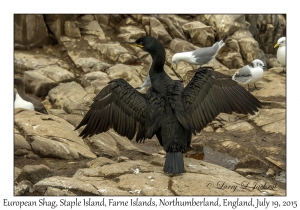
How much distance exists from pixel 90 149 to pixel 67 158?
0.63 m

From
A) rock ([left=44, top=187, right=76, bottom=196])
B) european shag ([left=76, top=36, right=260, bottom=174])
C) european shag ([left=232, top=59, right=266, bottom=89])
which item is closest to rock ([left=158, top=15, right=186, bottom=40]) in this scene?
european shag ([left=232, top=59, right=266, bottom=89])

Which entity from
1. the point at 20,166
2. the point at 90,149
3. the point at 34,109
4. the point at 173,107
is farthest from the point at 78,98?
the point at 173,107

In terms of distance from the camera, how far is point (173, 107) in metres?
6.48

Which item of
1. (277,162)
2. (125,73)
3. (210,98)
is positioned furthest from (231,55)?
(210,98)

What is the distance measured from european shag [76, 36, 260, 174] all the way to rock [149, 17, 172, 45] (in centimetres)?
692

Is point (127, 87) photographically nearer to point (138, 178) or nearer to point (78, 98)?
point (138, 178)

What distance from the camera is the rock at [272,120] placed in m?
9.31

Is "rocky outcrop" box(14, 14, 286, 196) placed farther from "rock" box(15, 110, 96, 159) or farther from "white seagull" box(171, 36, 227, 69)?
"white seagull" box(171, 36, 227, 69)

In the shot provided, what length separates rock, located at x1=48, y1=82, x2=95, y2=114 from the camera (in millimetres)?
10086

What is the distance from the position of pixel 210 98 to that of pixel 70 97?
203 inches

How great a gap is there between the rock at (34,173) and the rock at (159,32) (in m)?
8.01

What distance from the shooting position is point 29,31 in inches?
527

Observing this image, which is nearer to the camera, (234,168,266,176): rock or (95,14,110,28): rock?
(234,168,266,176): rock

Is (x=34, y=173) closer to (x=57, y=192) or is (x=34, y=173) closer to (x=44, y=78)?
(x=57, y=192)
